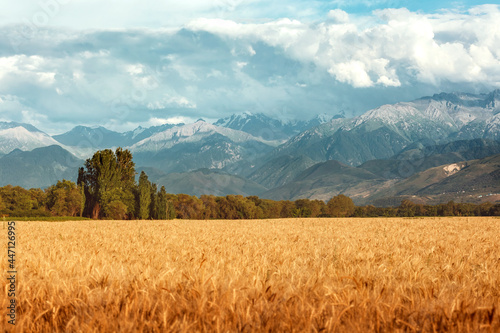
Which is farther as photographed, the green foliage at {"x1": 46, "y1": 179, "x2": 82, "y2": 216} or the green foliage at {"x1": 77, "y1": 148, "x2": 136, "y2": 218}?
the green foliage at {"x1": 46, "y1": 179, "x2": 82, "y2": 216}

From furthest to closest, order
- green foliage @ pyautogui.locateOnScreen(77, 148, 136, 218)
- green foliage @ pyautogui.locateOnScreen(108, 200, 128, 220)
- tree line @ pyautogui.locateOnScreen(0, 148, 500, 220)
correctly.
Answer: tree line @ pyautogui.locateOnScreen(0, 148, 500, 220) < green foliage @ pyautogui.locateOnScreen(77, 148, 136, 218) < green foliage @ pyautogui.locateOnScreen(108, 200, 128, 220)

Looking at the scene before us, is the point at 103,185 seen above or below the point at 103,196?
above

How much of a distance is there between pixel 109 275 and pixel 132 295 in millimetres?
1697

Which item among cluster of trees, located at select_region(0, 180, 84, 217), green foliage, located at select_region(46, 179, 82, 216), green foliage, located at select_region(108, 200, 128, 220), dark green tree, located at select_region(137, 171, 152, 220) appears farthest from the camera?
green foliage, located at select_region(46, 179, 82, 216)

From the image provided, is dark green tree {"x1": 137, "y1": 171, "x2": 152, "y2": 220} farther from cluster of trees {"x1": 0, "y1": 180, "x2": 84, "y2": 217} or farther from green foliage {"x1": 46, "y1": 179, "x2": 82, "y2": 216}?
green foliage {"x1": 46, "y1": 179, "x2": 82, "y2": 216}

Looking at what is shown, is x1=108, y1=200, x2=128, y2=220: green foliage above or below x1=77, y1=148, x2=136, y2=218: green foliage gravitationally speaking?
below

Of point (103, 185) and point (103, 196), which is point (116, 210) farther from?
point (103, 185)

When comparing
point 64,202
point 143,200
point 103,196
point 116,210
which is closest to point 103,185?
point 103,196

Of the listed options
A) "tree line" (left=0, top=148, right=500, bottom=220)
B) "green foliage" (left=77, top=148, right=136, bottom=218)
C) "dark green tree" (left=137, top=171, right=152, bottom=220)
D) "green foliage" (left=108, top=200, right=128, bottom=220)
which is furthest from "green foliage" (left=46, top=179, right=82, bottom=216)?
"green foliage" (left=108, top=200, right=128, bottom=220)

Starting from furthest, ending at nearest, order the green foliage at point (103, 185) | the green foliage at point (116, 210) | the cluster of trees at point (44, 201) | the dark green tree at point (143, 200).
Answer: the cluster of trees at point (44, 201) < the dark green tree at point (143, 200) < the green foliage at point (103, 185) < the green foliage at point (116, 210)

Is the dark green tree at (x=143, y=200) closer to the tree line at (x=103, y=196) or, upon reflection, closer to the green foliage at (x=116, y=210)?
the tree line at (x=103, y=196)

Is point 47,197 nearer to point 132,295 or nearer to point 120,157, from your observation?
point 120,157

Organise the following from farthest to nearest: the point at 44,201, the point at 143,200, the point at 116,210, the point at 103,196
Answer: the point at 44,201
the point at 143,200
the point at 103,196
the point at 116,210

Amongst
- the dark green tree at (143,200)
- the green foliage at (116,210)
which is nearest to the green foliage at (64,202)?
the dark green tree at (143,200)
